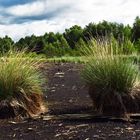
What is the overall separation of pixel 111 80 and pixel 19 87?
1.52 metres

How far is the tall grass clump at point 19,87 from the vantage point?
28.4 feet

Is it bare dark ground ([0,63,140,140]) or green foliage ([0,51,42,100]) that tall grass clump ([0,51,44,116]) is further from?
bare dark ground ([0,63,140,140])

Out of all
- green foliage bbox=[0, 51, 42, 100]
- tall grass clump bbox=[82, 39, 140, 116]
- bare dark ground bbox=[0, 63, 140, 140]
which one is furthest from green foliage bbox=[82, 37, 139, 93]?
green foliage bbox=[0, 51, 42, 100]

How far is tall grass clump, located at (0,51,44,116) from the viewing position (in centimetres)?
866

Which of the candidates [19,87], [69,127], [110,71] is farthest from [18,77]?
[69,127]

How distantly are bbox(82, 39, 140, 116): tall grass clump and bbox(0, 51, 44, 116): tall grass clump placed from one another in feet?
2.89

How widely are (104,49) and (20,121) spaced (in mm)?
1937

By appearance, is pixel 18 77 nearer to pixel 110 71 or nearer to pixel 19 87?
pixel 19 87

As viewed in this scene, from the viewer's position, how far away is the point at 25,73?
29.5 ft

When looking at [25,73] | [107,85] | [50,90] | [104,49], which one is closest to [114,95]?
[107,85]

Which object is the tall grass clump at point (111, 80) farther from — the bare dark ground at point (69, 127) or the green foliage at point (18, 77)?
Result: the green foliage at point (18, 77)

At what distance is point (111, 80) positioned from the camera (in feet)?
28.1

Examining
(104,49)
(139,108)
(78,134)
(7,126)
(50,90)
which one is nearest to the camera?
(78,134)

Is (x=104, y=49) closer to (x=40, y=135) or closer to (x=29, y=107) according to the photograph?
(x=29, y=107)
